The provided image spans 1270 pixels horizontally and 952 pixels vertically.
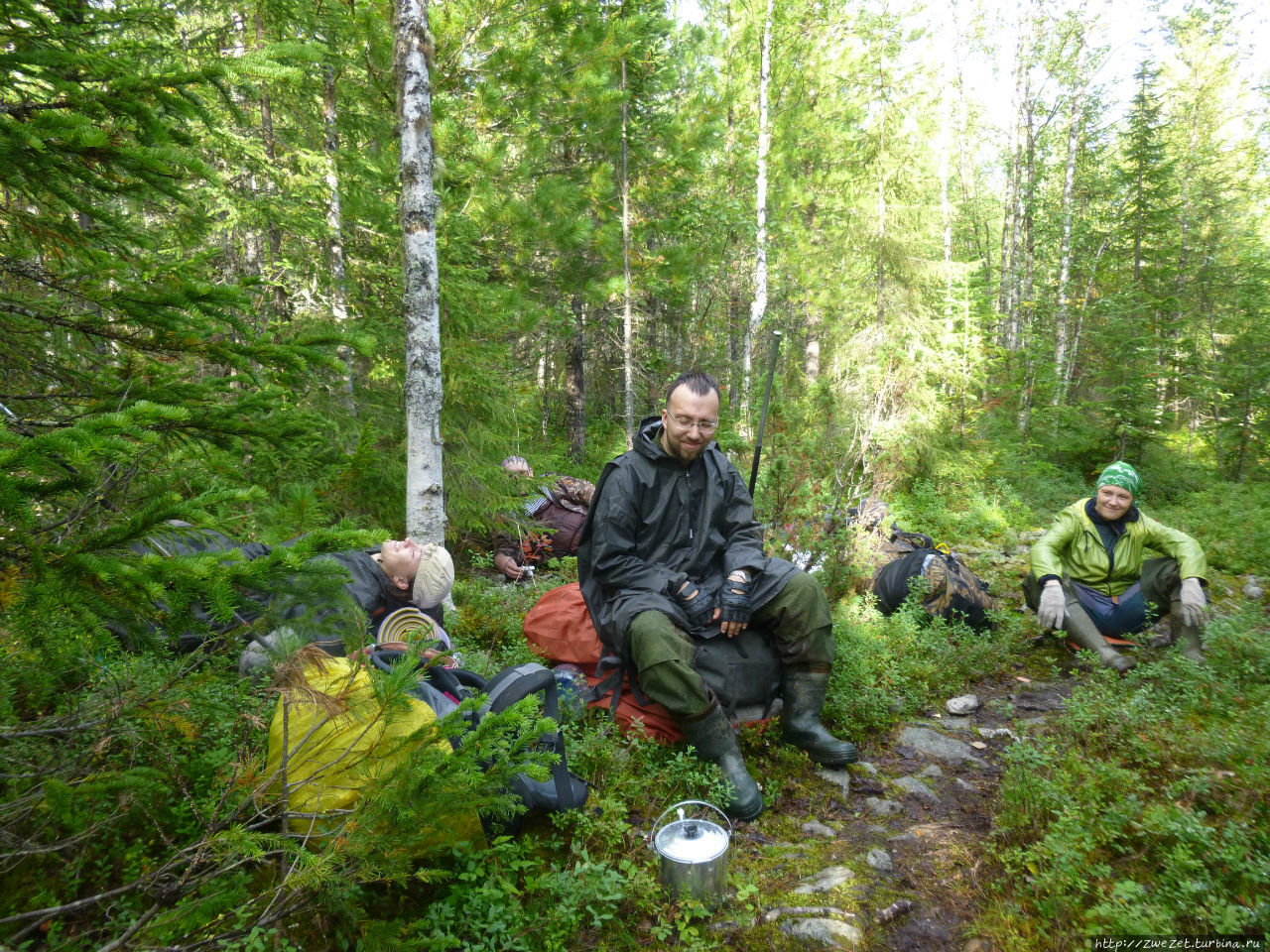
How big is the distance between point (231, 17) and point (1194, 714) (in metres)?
12.4

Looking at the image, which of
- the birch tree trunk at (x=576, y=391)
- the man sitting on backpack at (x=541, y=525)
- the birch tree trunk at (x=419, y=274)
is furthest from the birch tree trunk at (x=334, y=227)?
the birch tree trunk at (x=576, y=391)

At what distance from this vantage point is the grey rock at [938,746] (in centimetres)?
376

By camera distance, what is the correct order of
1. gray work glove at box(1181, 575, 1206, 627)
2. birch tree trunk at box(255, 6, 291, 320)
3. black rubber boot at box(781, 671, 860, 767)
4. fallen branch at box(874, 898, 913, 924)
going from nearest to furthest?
1. fallen branch at box(874, 898, 913, 924)
2. black rubber boot at box(781, 671, 860, 767)
3. gray work glove at box(1181, 575, 1206, 627)
4. birch tree trunk at box(255, 6, 291, 320)

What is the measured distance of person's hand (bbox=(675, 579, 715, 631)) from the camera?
12.4 feet

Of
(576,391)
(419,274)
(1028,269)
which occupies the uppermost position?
(1028,269)

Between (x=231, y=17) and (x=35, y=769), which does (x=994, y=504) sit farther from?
(x=231, y=17)

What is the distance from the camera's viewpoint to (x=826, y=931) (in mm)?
2381

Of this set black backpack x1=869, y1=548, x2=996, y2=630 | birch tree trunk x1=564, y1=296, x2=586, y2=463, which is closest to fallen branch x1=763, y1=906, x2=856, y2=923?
black backpack x1=869, y1=548, x2=996, y2=630

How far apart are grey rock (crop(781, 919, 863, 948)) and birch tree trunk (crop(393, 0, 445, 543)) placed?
406 centimetres

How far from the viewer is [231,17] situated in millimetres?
8586

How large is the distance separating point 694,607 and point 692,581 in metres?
0.19

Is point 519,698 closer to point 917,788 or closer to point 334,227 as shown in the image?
point 917,788

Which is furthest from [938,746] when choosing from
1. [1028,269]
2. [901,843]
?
[1028,269]

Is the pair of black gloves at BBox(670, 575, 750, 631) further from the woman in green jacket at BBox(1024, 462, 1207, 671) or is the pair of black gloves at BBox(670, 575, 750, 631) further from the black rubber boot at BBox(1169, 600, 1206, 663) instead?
the black rubber boot at BBox(1169, 600, 1206, 663)
